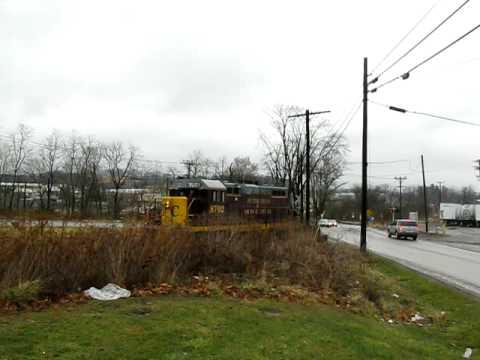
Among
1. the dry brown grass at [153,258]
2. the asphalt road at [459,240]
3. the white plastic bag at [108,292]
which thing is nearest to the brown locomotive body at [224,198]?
the dry brown grass at [153,258]

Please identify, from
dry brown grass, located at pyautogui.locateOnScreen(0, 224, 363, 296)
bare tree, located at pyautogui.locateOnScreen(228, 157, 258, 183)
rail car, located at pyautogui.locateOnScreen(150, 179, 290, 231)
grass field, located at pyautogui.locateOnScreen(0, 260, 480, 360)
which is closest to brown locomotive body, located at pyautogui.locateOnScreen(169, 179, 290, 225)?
rail car, located at pyautogui.locateOnScreen(150, 179, 290, 231)

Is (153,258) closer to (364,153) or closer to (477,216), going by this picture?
(364,153)

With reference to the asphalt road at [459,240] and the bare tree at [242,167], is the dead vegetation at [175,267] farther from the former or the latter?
the bare tree at [242,167]

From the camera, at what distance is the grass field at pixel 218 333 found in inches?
189

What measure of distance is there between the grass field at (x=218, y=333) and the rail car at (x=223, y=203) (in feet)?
19.6

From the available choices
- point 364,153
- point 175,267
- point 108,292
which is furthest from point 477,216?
point 108,292

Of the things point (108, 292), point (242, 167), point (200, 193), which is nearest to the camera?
point (108, 292)

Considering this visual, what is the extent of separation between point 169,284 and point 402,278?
29.9 ft

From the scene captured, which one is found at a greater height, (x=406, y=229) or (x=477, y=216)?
(x=477, y=216)

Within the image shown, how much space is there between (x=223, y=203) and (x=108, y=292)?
14216mm

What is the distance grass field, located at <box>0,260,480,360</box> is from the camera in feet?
15.7

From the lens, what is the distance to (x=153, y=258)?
9242 millimetres

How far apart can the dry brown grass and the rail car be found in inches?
66.4

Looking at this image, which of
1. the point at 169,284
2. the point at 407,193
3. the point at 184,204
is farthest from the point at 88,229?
the point at 407,193
